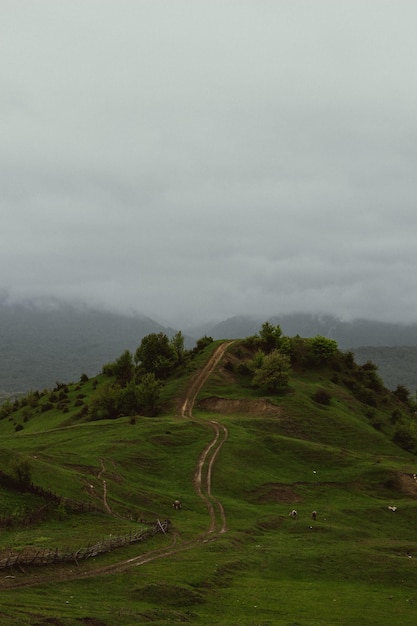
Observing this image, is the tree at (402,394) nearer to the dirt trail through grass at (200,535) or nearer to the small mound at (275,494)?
the dirt trail through grass at (200,535)

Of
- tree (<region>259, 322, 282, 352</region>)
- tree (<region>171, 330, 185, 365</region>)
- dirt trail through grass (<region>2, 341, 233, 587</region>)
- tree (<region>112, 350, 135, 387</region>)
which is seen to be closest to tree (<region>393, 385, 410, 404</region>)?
tree (<region>259, 322, 282, 352</region>)

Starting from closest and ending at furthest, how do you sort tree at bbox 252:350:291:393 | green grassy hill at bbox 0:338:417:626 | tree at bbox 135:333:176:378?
green grassy hill at bbox 0:338:417:626
tree at bbox 252:350:291:393
tree at bbox 135:333:176:378

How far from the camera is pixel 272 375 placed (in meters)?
108

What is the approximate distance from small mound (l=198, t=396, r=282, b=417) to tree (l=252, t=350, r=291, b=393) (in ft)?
21.3

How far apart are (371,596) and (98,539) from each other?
22244 mm

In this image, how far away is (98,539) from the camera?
4191cm

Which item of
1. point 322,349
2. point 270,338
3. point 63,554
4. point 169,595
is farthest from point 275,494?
point 270,338

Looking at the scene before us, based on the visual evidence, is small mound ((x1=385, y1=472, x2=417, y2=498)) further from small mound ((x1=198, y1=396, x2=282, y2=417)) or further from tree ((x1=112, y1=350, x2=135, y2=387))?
tree ((x1=112, y1=350, x2=135, y2=387))

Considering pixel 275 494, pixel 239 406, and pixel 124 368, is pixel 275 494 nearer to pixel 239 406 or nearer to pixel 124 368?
pixel 239 406

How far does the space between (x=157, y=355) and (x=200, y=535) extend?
76932 millimetres

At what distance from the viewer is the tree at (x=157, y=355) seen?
12356 centimetres

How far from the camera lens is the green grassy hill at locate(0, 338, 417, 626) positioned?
32938 mm

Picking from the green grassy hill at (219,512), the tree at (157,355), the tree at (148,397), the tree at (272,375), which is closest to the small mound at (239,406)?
the green grassy hill at (219,512)

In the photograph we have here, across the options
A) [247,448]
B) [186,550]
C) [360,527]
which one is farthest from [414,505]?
[186,550]
